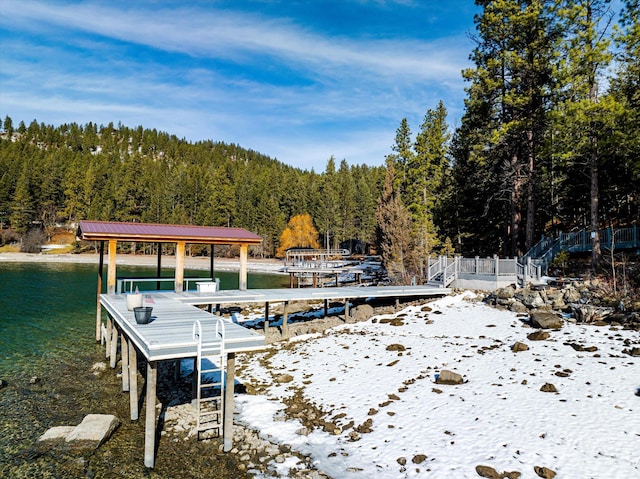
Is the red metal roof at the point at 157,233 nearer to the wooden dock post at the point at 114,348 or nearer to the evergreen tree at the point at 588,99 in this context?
the wooden dock post at the point at 114,348

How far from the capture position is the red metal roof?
16.0 m

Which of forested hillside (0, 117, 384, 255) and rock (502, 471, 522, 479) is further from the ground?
forested hillside (0, 117, 384, 255)

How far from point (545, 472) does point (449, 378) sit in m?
4.15

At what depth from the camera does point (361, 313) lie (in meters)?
20.2

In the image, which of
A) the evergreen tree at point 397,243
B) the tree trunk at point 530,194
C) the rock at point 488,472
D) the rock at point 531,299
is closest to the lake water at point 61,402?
the rock at point 488,472

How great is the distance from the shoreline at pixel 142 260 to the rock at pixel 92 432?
1932 inches

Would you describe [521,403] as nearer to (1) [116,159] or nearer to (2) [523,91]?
(2) [523,91]

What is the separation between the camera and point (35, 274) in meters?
46.1

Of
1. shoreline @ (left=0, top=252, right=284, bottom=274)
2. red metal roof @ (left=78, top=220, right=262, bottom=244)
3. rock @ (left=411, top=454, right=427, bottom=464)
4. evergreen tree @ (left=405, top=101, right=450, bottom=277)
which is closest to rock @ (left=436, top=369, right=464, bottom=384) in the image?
rock @ (left=411, top=454, right=427, bottom=464)

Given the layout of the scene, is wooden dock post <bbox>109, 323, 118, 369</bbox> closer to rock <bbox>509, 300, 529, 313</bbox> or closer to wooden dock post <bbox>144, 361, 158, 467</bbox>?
wooden dock post <bbox>144, 361, 158, 467</bbox>

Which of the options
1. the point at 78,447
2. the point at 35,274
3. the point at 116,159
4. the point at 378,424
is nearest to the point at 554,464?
the point at 378,424

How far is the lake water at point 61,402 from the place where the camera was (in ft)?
26.6

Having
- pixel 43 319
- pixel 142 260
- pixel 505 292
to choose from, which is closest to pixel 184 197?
pixel 142 260

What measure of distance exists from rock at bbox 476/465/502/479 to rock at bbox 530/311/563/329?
922 cm
